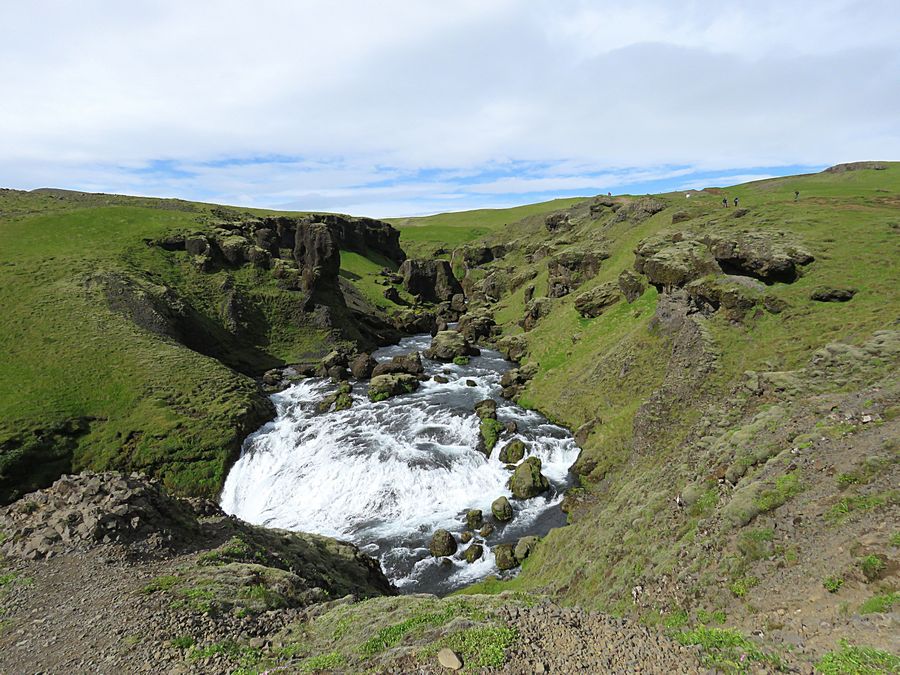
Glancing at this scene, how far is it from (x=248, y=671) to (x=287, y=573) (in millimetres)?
6499

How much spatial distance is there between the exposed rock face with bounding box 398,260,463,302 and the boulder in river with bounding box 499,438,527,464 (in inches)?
3502

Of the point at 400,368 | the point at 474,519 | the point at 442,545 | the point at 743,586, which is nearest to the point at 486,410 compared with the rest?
the point at 474,519

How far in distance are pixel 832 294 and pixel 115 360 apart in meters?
67.2

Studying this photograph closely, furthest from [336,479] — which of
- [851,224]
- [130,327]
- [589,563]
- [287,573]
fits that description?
[851,224]

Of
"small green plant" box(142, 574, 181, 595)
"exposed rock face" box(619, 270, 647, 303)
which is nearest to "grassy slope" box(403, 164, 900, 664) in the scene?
"exposed rock face" box(619, 270, 647, 303)

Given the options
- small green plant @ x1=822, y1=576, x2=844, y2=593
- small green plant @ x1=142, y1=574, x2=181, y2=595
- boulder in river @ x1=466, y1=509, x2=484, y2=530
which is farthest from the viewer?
boulder in river @ x1=466, y1=509, x2=484, y2=530

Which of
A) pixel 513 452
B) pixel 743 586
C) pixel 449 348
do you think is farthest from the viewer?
pixel 449 348

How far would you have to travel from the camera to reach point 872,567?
1013cm

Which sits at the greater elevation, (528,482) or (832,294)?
(832,294)

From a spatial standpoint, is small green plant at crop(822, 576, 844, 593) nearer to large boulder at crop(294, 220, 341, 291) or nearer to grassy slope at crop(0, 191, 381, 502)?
grassy slope at crop(0, 191, 381, 502)

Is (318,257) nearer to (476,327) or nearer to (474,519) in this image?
(476,327)

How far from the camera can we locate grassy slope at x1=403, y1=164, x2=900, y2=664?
15.0 metres

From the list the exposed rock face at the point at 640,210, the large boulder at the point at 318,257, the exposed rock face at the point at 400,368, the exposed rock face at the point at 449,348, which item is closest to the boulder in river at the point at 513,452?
the exposed rock face at the point at 400,368

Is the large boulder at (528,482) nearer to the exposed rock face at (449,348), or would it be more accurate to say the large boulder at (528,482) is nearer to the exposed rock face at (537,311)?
the exposed rock face at (449,348)
